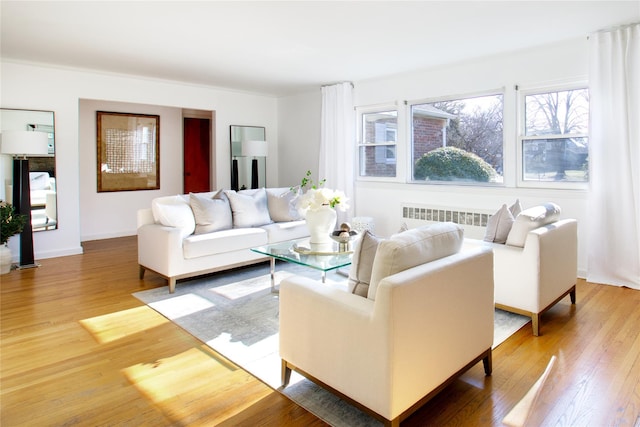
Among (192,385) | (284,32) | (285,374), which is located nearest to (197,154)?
(284,32)

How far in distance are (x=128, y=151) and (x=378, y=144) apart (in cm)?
409

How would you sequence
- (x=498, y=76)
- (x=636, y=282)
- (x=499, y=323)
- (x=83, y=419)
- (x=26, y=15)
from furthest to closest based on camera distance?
(x=498, y=76)
(x=636, y=282)
(x=26, y=15)
(x=499, y=323)
(x=83, y=419)

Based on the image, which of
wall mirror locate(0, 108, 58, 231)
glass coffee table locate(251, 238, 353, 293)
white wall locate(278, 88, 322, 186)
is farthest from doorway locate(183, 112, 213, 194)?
glass coffee table locate(251, 238, 353, 293)

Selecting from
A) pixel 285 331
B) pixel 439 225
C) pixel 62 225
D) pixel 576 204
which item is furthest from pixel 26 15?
pixel 576 204

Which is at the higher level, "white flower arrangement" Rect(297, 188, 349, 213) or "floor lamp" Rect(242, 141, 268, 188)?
"floor lamp" Rect(242, 141, 268, 188)

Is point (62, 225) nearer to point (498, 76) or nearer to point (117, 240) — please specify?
point (117, 240)

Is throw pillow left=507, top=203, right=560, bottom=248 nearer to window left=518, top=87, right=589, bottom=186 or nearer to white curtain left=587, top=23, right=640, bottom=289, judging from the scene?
white curtain left=587, top=23, right=640, bottom=289

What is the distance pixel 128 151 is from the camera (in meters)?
7.05

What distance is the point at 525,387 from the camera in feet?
7.48

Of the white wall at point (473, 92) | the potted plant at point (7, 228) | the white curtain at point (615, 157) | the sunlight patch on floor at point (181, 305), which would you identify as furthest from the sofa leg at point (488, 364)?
the potted plant at point (7, 228)

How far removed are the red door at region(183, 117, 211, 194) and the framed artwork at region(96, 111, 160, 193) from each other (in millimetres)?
587

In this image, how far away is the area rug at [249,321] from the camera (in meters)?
2.16

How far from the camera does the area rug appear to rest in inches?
85.1

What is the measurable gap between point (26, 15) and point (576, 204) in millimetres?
5384
